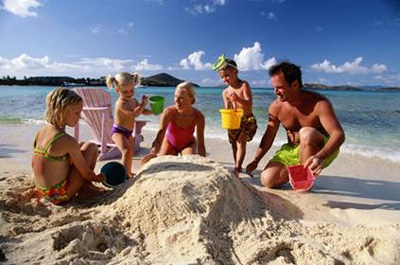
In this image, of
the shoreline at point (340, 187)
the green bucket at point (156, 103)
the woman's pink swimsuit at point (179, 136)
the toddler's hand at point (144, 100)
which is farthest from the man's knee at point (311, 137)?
the toddler's hand at point (144, 100)

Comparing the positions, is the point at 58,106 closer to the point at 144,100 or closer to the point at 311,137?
the point at 144,100

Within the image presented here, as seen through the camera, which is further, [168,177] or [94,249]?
[168,177]

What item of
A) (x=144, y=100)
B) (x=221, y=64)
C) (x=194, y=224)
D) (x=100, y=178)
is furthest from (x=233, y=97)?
(x=194, y=224)

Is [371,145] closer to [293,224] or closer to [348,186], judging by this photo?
[348,186]

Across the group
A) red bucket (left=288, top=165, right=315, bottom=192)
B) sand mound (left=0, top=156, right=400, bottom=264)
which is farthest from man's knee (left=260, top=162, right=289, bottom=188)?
sand mound (left=0, top=156, right=400, bottom=264)

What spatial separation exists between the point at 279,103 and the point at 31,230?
102 inches

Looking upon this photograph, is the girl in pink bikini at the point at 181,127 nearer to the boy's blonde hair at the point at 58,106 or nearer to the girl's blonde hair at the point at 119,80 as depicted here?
the girl's blonde hair at the point at 119,80

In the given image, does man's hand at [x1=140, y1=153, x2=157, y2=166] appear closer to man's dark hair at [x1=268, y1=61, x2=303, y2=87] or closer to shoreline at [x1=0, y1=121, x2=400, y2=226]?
shoreline at [x1=0, y1=121, x2=400, y2=226]

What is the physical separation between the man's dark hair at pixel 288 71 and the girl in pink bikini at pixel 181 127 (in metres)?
0.92

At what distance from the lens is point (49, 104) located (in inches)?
93.8

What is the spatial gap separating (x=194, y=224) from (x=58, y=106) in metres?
1.32

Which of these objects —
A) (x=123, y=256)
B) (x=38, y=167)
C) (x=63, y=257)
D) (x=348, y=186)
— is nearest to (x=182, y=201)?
(x=123, y=256)

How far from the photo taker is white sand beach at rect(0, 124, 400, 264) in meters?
1.77

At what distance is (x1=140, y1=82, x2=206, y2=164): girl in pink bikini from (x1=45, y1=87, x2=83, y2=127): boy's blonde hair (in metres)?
1.22
